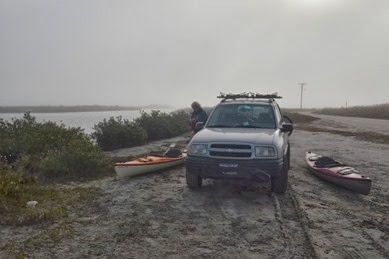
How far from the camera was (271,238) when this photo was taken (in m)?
5.14

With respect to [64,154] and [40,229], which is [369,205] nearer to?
[40,229]

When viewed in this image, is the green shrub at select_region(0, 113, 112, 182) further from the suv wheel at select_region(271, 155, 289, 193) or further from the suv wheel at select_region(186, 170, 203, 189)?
the suv wheel at select_region(271, 155, 289, 193)

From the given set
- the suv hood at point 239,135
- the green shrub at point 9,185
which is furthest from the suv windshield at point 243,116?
the green shrub at point 9,185

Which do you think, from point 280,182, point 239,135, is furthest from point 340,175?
point 239,135

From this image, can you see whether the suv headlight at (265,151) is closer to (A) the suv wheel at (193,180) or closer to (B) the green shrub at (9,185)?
(A) the suv wheel at (193,180)

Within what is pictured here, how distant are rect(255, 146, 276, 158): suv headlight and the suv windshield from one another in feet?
4.48

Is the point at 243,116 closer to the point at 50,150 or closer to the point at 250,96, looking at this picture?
the point at 250,96

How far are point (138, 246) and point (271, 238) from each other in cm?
199

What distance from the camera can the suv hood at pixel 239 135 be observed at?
702 cm

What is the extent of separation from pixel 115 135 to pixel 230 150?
34.5 ft

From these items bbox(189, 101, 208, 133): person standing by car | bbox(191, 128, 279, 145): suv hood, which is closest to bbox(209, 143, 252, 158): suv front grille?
bbox(191, 128, 279, 145): suv hood

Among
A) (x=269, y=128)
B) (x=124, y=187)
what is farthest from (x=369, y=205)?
(x=124, y=187)

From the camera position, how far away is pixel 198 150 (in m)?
7.29

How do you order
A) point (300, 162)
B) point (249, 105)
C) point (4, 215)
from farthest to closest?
point (300, 162) → point (249, 105) → point (4, 215)
